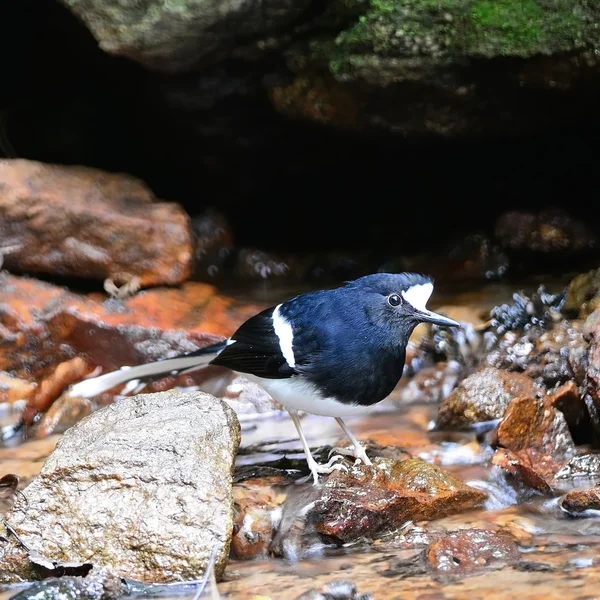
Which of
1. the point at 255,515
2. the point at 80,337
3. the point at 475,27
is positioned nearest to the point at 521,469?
the point at 255,515

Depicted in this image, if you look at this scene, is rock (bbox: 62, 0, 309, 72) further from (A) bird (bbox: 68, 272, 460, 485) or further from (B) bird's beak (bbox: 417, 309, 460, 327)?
(B) bird's beak (bbox: 417, 309, 460, 327)

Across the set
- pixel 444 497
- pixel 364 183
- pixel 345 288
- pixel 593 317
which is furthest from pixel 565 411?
pixel 364 183

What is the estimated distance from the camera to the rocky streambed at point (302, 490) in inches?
114

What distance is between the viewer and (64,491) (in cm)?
315

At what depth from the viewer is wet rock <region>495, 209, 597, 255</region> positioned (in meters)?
7.46

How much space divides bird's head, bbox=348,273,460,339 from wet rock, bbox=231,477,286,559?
3.49ft

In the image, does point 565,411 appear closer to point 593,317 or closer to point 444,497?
point 593,317

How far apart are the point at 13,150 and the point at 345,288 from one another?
536 centimetres

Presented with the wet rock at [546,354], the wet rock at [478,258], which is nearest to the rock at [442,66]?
the wet rock at [478,258]

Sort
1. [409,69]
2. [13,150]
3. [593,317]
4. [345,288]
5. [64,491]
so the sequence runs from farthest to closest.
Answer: [13,150], [409,69], [593,317], [345,288], [64,491]

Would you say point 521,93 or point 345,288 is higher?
point 521,93

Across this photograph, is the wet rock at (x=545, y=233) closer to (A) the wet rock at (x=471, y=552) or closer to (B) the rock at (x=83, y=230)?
(B) the rock at (x=83, y=230)

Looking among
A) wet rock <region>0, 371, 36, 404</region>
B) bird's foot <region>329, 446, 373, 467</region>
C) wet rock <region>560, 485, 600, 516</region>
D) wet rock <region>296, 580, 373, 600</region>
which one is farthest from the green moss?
wet rock <region>296, 580, 373, 600</region>

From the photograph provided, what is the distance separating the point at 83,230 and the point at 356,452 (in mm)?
3443
